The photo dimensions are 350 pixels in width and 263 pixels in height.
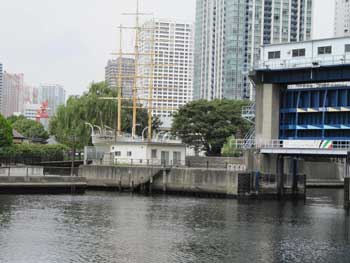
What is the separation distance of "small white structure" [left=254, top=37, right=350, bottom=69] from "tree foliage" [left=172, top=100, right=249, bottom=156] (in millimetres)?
32920

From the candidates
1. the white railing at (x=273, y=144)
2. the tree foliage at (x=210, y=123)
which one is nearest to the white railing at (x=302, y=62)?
the white railing at (x=273, y=144)

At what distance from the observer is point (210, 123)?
4104 inches

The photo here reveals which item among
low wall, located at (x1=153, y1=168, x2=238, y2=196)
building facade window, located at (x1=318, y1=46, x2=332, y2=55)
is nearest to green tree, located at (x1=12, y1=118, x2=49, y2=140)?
low wall, located at (x1=153, y1=168, x2=238, y2=196)

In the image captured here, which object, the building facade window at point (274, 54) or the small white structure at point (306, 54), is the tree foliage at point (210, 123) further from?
the small white structure at point (306, 54)

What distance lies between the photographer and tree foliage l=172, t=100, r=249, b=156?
103 m

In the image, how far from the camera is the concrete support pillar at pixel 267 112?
69812 mm

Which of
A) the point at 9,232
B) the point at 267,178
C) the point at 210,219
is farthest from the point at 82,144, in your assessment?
the point at 9,232

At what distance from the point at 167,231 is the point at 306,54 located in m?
30.9

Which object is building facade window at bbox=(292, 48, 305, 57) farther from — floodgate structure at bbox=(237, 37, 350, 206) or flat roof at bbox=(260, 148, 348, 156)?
flat roof at bbox=(260, 148, 348, 156)

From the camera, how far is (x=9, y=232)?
40438 millimetres

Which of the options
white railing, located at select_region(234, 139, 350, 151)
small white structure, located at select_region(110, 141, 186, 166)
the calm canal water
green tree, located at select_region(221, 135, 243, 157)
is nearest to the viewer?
the calm canal water

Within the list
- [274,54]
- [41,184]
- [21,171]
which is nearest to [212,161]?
[274,54]

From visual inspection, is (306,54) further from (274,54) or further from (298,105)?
(298,105)

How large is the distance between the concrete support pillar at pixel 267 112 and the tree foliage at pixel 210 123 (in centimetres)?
3150
